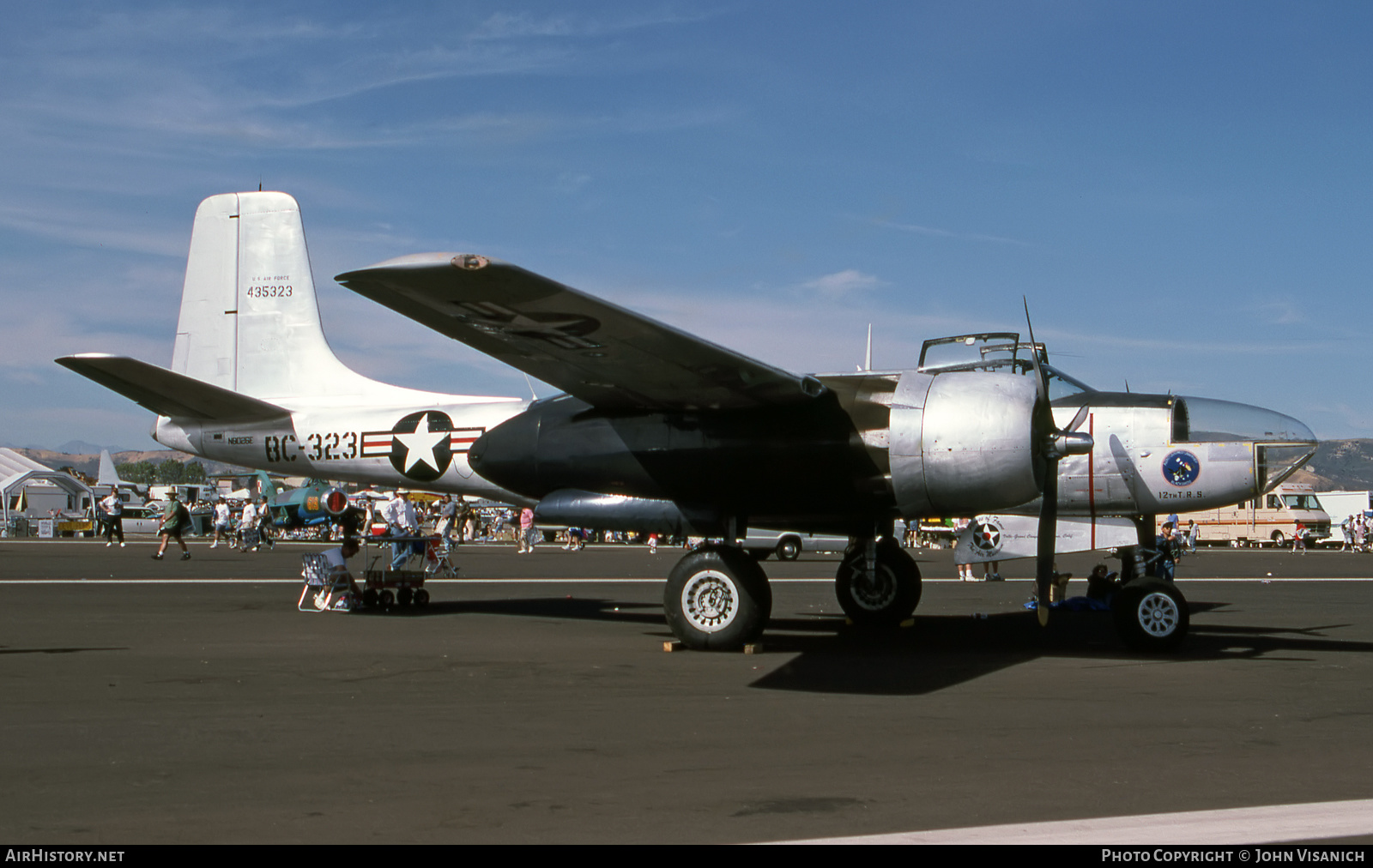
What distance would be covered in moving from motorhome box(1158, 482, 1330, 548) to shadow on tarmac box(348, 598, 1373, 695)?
4284 centimetres

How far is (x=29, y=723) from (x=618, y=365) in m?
5.07

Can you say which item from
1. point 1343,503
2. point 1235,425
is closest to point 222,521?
point 1235,425

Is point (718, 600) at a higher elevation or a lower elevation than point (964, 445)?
lower

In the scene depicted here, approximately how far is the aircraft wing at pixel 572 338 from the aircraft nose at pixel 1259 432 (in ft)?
13.6

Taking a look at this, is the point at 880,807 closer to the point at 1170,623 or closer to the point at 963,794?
the point at 963,794

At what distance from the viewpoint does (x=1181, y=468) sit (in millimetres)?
10992

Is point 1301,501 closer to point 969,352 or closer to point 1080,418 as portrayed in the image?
point 969,352

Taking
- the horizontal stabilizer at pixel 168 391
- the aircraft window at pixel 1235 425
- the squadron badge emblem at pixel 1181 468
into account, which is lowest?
the squadron badge emblem at pixel 1181 468

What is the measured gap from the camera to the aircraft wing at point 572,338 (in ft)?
23.6

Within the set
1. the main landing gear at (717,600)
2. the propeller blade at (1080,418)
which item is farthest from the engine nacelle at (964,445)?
the main landing gear at (717,600)

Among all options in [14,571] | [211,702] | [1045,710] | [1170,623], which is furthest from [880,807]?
[14,571]

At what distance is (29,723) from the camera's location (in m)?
6.63

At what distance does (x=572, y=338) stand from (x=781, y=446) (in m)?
2.49

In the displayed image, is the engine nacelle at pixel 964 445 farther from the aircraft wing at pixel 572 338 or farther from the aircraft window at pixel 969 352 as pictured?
the aircraft window at pixel 969 352
